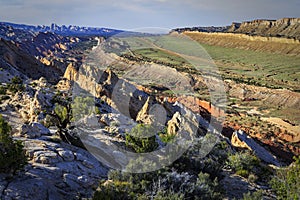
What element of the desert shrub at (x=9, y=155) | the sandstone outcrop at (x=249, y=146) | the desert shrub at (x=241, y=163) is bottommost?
the sandstone outcrop at (x=249, y=146)

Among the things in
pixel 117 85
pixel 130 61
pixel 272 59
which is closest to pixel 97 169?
pixel 117 85

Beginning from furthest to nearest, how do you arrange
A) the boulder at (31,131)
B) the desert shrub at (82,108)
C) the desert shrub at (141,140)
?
the desert shrub at (82,108)
the desert shrub at (141,140)
the boulder at (31,131)

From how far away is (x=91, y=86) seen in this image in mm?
29938

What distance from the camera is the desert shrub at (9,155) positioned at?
10.0m

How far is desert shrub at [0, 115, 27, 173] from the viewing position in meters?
10.0

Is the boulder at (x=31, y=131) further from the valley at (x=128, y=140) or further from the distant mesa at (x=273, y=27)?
the distant mesa at (x=273, y=27)

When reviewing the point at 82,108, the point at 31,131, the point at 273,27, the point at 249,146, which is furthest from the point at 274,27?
the point at 31,131

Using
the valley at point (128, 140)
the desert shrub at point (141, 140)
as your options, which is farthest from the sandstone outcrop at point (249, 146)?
the desert shrub at point (141, 140)

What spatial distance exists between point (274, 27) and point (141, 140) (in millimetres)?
160944

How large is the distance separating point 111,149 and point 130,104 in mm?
11749

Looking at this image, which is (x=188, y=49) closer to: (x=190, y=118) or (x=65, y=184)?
(x=190, y=118)

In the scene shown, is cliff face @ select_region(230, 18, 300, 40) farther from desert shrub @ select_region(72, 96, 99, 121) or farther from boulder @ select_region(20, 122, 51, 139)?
boulder @ select_region(20, 122, 51, 139)

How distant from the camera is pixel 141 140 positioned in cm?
1512

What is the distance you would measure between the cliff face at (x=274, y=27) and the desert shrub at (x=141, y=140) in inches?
5378
